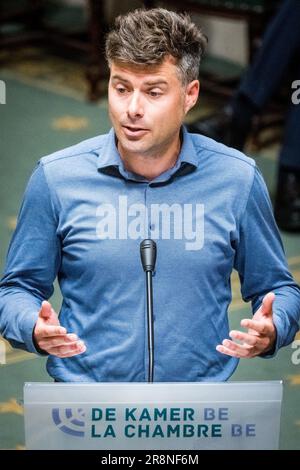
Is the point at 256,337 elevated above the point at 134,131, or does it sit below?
below

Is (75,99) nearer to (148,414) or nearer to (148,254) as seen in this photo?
(148,254)

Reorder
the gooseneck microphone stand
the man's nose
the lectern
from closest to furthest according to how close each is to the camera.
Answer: the lectern
the gooseneck microphone stand
the man's nose

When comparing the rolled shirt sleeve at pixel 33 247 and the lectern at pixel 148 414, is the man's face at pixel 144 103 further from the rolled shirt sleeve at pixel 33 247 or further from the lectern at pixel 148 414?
the lectern at pixel 148 414

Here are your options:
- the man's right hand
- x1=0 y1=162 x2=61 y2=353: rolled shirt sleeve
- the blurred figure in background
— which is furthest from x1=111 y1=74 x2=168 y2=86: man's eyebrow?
the blurred figure in background

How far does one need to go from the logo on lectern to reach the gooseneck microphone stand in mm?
181

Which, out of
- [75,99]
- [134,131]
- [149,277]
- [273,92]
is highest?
[134,131]

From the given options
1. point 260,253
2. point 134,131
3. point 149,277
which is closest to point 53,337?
point 149,277

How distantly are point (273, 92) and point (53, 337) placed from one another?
302cm

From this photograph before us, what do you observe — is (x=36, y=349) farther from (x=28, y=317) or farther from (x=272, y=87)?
(x=272, y=87)

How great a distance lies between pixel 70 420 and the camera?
61.3 inches

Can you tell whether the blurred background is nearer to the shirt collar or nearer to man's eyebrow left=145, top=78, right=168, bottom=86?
the shirt collar

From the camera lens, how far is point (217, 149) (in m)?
2.08

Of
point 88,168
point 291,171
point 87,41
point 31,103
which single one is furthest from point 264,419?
point 87,41

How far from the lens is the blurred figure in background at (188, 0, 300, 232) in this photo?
439cm
